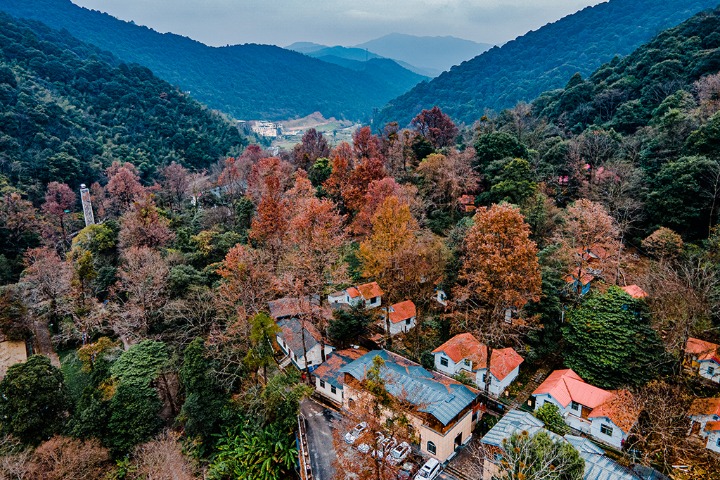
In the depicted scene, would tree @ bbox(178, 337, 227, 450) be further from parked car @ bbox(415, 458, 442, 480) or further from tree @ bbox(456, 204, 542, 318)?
tree @ bbox(456, 204, 542, 318)

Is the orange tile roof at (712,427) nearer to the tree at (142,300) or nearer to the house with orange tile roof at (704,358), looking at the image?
the house with orange tile roof at (704,358)

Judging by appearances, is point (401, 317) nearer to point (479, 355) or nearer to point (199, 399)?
point (479, 355)

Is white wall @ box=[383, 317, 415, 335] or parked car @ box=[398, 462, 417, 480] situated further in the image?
white wall @ box=[383, 317, 415, 335]

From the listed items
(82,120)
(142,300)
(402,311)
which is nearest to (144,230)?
(142,300)

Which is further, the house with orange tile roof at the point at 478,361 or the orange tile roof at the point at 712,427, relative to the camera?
the house with orange tile roof at the point at 478,361

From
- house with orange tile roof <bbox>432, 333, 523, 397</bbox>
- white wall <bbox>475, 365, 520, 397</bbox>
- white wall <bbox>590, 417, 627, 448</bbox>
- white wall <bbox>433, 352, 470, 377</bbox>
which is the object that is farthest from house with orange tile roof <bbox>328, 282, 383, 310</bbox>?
white wall <bbox>590, 417, 627, 448</bbox>

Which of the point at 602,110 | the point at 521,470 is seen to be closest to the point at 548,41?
the point at 602,110

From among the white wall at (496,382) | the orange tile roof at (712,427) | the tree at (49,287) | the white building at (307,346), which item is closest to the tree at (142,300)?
→ the tree at (49,287)

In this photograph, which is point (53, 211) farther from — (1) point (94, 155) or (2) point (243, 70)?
(2) point (243, 70)
